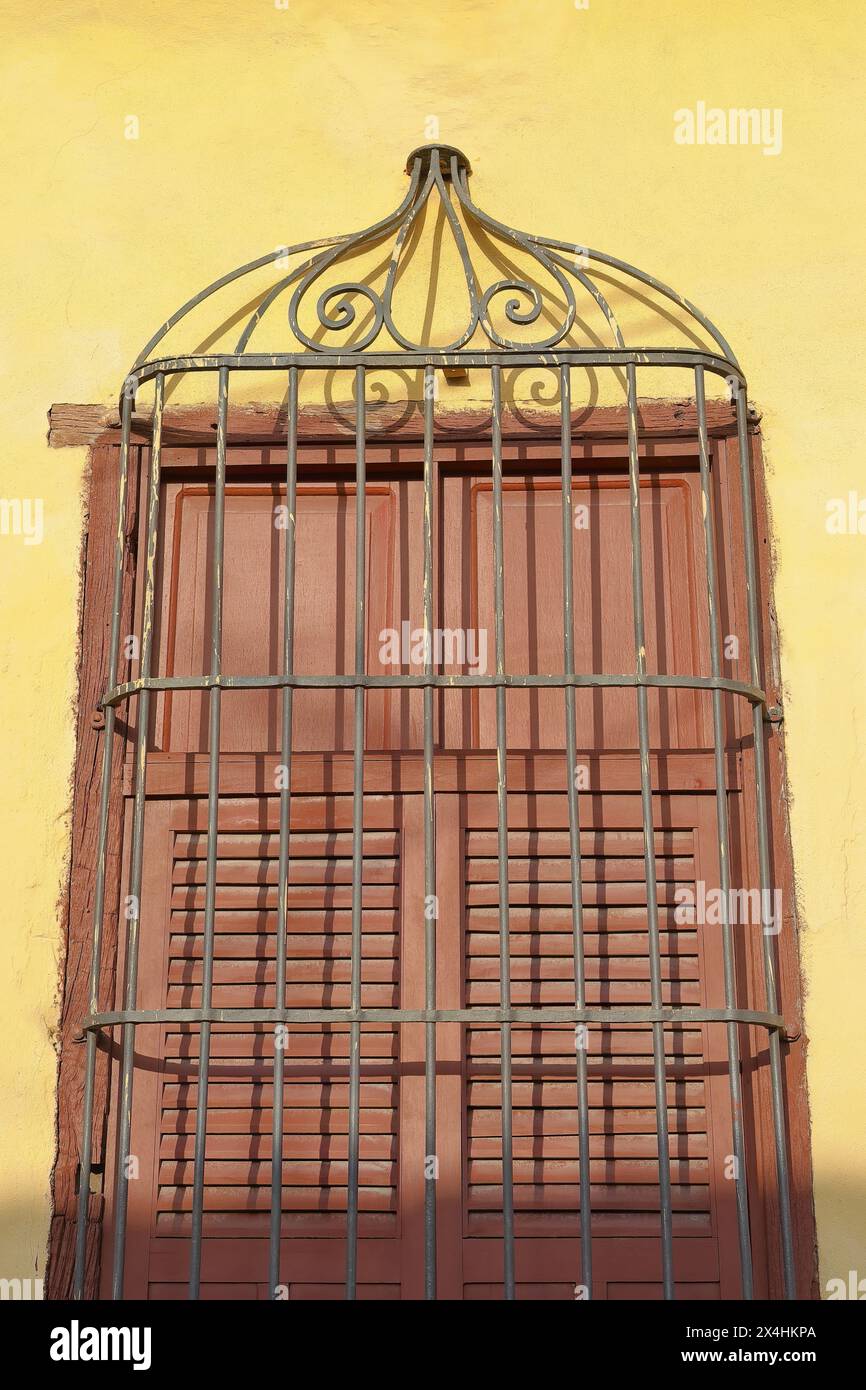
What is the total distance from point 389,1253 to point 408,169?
223 cm

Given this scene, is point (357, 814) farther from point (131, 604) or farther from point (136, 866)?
point (131, 604)

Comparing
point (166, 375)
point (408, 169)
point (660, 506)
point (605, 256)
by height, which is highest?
point (408, 169)

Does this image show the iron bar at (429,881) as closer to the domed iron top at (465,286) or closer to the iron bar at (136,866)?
the domed iron top at (465,286)

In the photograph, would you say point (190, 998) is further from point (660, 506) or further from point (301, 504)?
point (660, 506)

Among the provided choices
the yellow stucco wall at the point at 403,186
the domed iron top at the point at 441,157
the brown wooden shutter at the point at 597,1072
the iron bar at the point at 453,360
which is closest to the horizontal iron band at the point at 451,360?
the iron bar at the point at 453,360

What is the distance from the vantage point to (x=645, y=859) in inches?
125

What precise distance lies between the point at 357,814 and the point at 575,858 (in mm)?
399

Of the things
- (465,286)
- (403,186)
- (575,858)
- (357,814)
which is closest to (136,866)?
(357,814)

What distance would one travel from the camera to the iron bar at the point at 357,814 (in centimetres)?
296

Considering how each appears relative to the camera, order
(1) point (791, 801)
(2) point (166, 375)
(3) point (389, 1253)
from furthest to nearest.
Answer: (2) point (166, 375)
(1) point (791, 801)
(3) point (389, 1253)

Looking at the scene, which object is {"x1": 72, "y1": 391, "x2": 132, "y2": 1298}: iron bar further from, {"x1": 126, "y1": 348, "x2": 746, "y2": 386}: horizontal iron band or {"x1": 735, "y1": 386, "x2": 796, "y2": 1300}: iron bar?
{"x1": 735, "y1": 386, "x2": 796, "y2": 1300}: iron bar

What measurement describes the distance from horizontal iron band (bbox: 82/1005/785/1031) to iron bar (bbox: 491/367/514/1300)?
50 mm

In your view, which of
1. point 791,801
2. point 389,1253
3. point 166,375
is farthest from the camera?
point 166,375

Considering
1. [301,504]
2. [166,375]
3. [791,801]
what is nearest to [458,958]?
[791,801]
